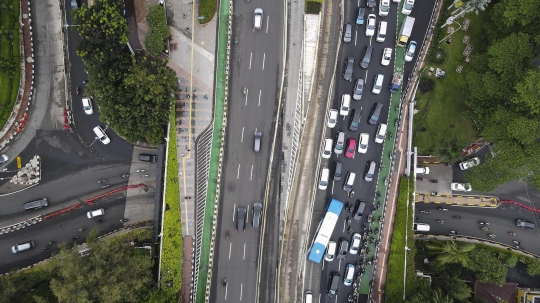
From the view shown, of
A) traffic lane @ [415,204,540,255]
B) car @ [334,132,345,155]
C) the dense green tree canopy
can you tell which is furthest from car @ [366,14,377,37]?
the dense green tree canopy

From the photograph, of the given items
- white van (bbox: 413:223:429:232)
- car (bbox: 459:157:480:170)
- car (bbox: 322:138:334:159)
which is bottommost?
white van (bbox: 413:223:429:232)

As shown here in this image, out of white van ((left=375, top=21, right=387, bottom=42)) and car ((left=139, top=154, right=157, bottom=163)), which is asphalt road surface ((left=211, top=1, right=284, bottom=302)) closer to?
car ((left=139, top=154, right=157, bottom=163))

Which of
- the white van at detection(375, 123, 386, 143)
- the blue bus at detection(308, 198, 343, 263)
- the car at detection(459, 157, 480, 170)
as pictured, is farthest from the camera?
the car at detection(459, 157, 480, 170)

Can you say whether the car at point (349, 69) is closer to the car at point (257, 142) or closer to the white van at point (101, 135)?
the car at point (257, 142)

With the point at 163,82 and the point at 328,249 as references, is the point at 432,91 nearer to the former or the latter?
the point at 328,249

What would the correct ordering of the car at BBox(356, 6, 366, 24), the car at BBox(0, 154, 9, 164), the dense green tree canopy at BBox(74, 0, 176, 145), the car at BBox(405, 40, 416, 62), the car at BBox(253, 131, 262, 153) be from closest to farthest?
the dense green tree canopy at BBox(74, 0, 176, 145) < the car at BBox(253, 131, 262, 153) < the car at BBox(356, 6, 366, 24) < the car at BBox(405, 40, 416, 62) < the car at BBox(0, 154, 9, 164)

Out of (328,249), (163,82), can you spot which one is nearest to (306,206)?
(328,249)

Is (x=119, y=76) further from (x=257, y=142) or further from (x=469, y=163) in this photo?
(x=469, y=163)
